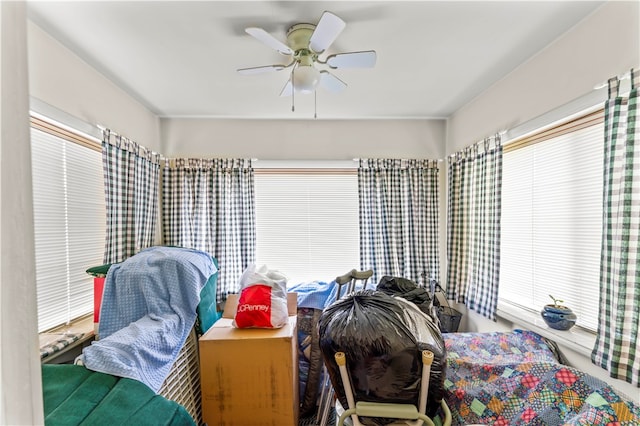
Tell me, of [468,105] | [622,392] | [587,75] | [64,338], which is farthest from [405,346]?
[468,105]

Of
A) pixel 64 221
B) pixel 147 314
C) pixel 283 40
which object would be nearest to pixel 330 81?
pixel 283 40

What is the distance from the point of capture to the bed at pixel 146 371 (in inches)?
44.9

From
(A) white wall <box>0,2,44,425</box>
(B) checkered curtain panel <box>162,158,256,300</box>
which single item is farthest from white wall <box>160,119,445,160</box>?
(A) white wall <box>0,2,44,425</box>

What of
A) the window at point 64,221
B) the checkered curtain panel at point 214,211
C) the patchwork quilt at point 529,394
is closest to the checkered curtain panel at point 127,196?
the window at point 64,221

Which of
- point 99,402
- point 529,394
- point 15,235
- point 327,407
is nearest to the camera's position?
point 15,235

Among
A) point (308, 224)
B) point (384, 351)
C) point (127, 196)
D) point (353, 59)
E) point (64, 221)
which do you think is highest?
point (353, 59)

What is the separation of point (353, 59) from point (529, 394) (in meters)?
1.92

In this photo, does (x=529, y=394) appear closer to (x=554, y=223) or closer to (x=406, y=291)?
(x=406, y=291)

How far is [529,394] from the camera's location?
1277mm

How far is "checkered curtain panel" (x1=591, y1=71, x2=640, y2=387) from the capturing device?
1250 mm

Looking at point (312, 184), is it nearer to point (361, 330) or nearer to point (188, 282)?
point (188, 282)

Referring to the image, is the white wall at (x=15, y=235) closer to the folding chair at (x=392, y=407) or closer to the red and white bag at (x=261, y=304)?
the folding chair at (x=392, y=407)

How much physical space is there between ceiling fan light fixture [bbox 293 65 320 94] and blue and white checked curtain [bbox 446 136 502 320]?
5.00 feet

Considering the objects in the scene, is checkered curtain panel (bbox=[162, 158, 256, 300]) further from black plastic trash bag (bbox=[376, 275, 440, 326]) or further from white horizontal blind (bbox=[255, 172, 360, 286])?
black plastic trash bag (bbox=[376, 275, 440, 326])
